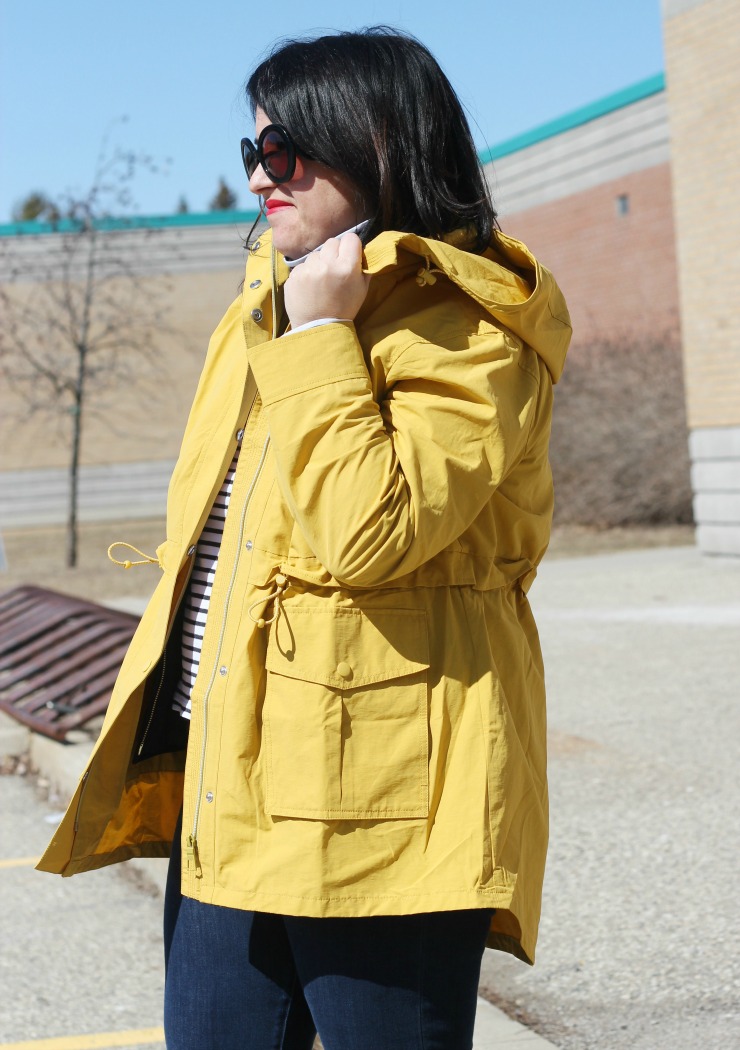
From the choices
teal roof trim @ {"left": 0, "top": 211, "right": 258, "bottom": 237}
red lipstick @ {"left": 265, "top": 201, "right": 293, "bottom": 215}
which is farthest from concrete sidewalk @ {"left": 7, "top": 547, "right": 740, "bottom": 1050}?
teal roof trim @ {"left": 0, "top": 211, "right": 258, "bottom": 237}

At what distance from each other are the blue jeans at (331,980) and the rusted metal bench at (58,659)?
4.37 meters

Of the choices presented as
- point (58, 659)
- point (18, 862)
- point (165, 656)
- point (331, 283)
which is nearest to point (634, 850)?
point (18, 862)

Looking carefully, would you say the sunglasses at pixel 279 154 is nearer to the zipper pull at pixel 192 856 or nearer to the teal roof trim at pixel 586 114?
the zipper pull at pixel 192 856

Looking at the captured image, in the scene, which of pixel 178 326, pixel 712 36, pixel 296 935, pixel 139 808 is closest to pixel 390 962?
pixel 296 935

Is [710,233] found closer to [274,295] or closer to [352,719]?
[274,295]

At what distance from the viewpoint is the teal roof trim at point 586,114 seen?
20891mm

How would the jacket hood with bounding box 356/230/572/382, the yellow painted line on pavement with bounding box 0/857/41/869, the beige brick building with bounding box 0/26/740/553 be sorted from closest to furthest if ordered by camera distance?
the jacket hood with bounding box 356/230/572/382 → the yellow painted line on pavement with bounding box 0/857/41/869 → the beige brick building with bounding box 0/26/740/553

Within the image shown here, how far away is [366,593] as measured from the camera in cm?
166

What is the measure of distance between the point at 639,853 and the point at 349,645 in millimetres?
3024

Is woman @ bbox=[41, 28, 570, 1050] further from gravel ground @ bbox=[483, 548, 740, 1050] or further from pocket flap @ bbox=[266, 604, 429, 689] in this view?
gravel ground @ bbox=[483, 548, 740, 1050]

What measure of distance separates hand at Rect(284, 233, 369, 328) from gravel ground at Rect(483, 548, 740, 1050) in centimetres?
213

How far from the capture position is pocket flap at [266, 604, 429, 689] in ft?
5.35

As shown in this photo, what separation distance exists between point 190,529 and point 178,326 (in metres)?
26.1

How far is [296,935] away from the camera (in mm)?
1698
